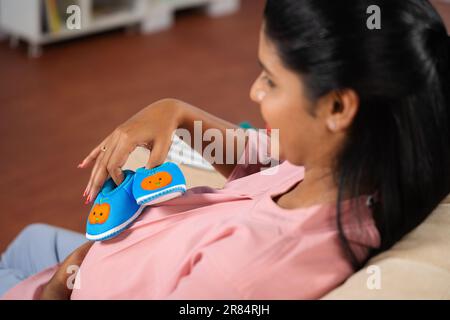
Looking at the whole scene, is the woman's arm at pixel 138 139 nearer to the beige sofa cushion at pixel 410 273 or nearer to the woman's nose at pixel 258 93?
the woman's nose at pixel 258 93

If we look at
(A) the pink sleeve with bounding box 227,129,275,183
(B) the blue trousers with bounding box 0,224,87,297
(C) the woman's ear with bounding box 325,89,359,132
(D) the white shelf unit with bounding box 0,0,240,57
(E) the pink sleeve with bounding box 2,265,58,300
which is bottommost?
(B) the blue trousers with bounding box 0,224,87,297

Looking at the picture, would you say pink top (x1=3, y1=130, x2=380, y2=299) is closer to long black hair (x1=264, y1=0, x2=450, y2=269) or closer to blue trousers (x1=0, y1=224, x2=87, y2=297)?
long black hair (x1=264, y1=0, x2=450, y2=269)

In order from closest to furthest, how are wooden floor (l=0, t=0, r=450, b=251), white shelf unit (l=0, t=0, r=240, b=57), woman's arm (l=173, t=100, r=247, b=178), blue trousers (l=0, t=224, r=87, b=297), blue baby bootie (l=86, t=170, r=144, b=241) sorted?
blue baby bootie (l=86, t=170, r=144, b=241), woman's arm (l=173, t=100, r=247, b=178), blue trousers (l=0, t=224, r=87, b=297), wooden floor (l=0, t=0, r=450, b=251), white shelf unit (l=0, t=0, r=240, b=57)

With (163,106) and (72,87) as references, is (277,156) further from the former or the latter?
(72,87)

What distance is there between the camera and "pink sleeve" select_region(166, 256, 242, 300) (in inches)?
35.0

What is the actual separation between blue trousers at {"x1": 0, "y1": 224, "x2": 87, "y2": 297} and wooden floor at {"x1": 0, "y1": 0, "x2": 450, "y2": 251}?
0.80m

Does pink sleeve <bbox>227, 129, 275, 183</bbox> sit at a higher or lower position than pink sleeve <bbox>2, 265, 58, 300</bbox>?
higher

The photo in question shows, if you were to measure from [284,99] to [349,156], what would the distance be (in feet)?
0.35

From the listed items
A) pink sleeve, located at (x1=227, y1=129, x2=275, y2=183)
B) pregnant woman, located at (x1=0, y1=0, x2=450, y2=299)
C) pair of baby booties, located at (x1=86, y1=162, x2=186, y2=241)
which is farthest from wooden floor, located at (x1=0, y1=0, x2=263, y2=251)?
pregnant woman, located at (x1=0, y1=0, x2=450, y2=299)

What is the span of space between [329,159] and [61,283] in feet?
1.56

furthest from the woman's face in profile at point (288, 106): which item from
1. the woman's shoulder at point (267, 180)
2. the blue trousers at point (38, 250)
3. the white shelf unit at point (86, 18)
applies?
the white shelf unit at point (86, 18)

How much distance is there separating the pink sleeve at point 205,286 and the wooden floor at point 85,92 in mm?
1513

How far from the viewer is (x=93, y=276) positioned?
109cm

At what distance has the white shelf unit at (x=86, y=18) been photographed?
3.65 meters
